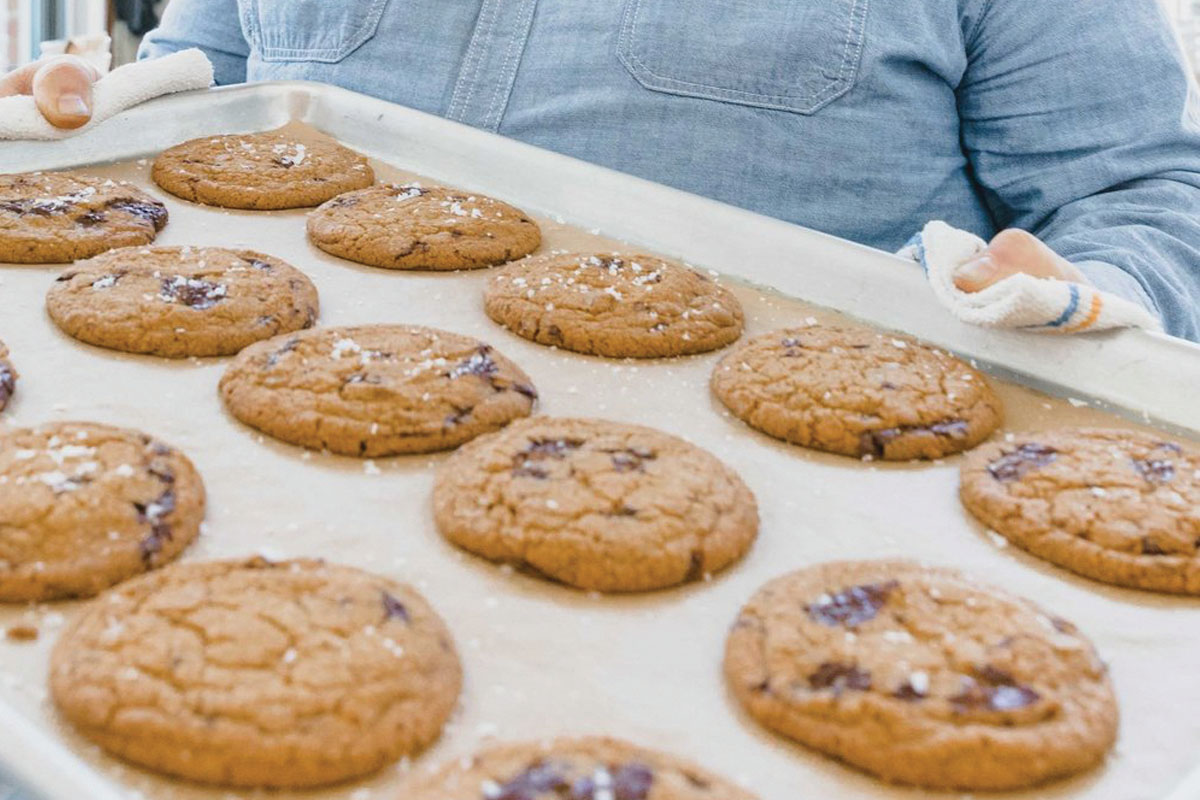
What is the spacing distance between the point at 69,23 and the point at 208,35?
2.38 metres

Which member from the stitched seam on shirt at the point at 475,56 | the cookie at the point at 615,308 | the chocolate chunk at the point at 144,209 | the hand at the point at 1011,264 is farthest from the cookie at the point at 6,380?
the hand at the point at 1011,264

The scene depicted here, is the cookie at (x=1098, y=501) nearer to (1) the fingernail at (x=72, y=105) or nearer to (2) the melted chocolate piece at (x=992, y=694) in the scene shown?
(2) the melted chocolate piece at (x=992, y=694)

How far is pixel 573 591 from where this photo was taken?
40.0 inches

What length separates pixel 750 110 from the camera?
1.86 metres

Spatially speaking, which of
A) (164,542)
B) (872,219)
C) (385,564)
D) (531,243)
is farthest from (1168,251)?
(164,542)

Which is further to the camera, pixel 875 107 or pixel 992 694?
pixel 875 107

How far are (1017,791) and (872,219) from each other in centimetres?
119

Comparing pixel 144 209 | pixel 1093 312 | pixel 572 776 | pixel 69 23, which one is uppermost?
pixel 1093 312

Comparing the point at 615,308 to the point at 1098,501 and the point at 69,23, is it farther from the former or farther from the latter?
the point at 69,23

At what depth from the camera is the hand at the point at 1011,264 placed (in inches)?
55.7

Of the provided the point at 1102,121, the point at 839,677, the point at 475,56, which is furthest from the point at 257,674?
the point at 1102,121

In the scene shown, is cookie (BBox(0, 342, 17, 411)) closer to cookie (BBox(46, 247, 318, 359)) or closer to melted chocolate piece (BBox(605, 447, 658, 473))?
cookie (BBox(46, 247, 318, 359))

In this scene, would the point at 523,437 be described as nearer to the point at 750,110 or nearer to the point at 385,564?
the point at 385,564

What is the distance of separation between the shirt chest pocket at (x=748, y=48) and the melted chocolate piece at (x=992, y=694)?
1.15 metres
